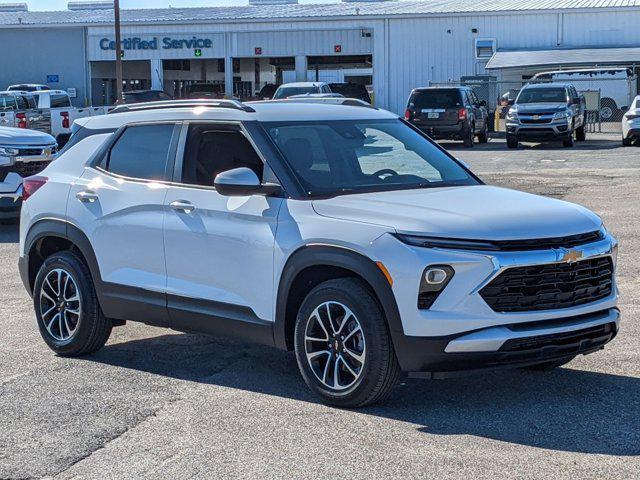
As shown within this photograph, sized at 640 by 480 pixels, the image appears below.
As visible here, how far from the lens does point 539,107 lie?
32.5m

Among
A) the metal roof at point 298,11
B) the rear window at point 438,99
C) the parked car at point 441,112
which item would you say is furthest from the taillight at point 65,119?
the metal roof at point 298,11

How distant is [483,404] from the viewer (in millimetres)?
6352

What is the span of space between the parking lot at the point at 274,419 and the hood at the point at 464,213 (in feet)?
3.23

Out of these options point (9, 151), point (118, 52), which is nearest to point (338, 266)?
point (9, 151)

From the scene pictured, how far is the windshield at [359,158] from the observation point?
6855mm

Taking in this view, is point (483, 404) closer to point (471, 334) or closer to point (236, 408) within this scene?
point (471, 334)

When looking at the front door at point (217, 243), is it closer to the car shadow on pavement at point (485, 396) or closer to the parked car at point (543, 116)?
the car shadow on pavement at point (485, 396)

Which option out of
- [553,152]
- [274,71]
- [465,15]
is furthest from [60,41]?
[553,152]

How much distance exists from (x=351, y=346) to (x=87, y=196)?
7.94 ft

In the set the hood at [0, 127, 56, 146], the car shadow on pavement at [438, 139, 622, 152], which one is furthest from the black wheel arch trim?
the car shadow on pavement at [438, 139, 622, 152]

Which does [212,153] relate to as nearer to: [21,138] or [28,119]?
[21,138]

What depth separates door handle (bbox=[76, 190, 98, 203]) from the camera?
765 centimetres

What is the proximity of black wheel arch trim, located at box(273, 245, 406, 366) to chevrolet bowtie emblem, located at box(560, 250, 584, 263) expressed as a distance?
931mm

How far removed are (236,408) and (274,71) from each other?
5391cm
